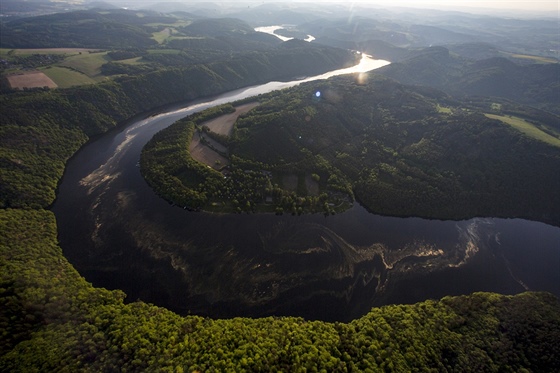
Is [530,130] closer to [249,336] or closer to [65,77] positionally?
[249,336]

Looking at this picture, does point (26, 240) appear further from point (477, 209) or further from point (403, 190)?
point (477, 209)

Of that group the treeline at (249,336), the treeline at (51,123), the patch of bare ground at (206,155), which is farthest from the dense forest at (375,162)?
the treeline at (249,336)

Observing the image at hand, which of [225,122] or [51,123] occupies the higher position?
[225,122]

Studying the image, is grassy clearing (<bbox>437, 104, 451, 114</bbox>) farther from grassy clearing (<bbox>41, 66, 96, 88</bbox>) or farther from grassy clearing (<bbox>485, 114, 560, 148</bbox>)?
grassy clearing (<bbox>41, 66, 96, 88</bbox>)

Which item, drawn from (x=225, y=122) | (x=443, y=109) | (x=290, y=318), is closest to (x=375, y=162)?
(x=225, y=122)

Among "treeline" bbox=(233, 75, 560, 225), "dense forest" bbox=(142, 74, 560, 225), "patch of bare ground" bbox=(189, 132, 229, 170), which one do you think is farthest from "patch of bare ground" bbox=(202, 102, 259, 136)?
"patch of bare ground" bbox=(189, 132, 229, 170)

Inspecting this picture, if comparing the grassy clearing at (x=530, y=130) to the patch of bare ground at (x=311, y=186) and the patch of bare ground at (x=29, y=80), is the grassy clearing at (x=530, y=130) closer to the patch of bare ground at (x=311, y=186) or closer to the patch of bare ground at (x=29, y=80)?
the patch of bare ground at (x=311, y=186)
